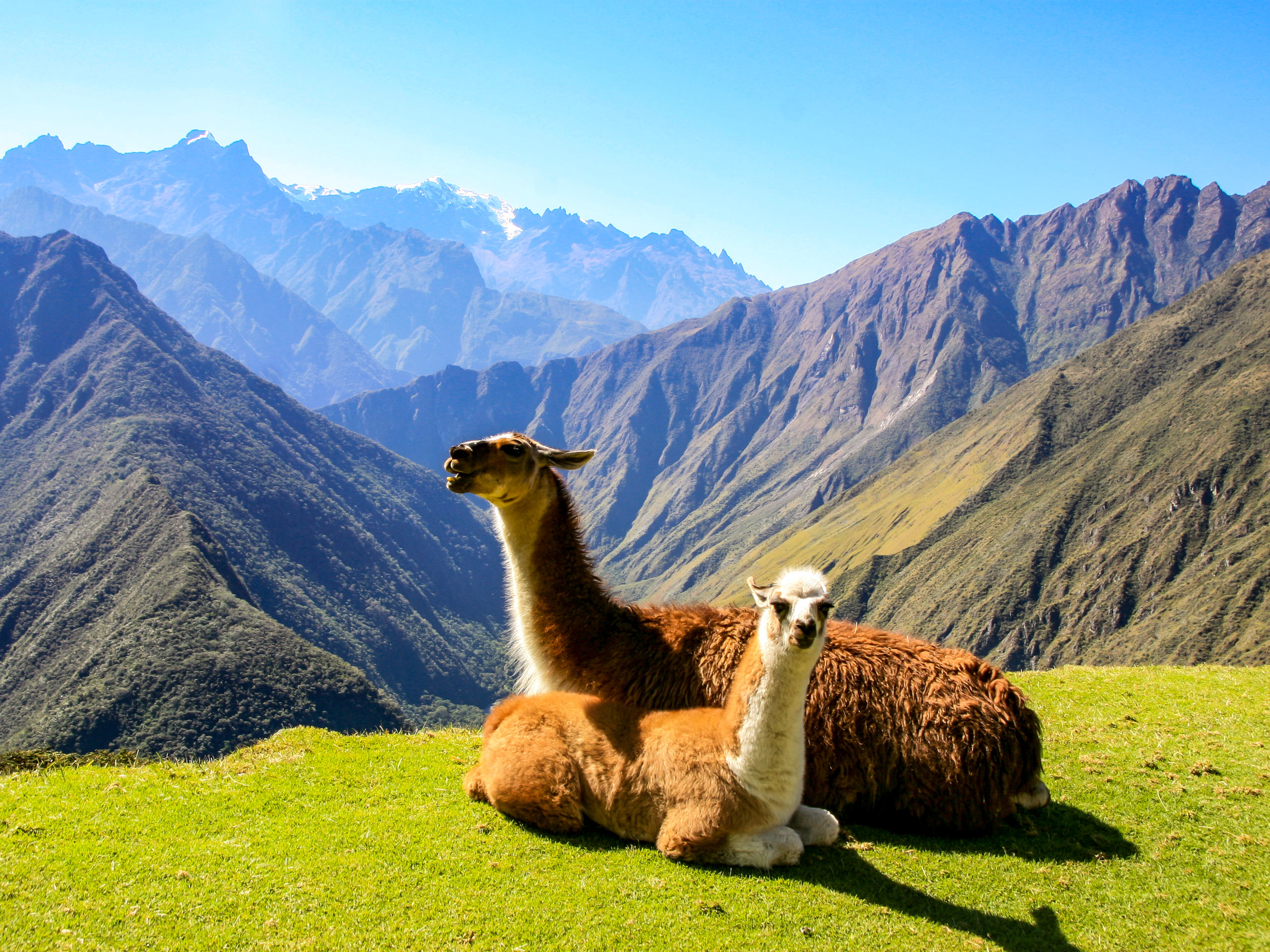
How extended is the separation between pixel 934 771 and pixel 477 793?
475 centimetres

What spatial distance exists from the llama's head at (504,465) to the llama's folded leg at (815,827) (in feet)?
13.7

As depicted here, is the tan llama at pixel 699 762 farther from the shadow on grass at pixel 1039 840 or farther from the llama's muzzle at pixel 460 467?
the llama's muzzle at pixel 460 467

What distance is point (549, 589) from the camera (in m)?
8.87

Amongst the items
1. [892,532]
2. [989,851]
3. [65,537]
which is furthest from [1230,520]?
[65,537]

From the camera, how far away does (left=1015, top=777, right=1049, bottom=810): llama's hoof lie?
7.88m

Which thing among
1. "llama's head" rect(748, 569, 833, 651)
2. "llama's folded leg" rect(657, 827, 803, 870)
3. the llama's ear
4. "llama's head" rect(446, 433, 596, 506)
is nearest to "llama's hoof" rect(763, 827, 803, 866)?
"llama's folded leg" rect(657, 827, 803, 870)

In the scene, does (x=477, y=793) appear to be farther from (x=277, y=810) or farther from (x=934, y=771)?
(x=934, y=771)

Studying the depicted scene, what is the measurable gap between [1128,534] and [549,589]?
169380 mm

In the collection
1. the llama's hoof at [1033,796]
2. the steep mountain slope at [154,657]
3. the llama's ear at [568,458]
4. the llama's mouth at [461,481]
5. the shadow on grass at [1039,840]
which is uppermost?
the llama's ear at [568,458]

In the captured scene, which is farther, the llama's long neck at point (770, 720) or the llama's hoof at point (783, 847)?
the llama's hoof at point (783, 847)

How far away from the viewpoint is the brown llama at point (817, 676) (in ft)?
25.0

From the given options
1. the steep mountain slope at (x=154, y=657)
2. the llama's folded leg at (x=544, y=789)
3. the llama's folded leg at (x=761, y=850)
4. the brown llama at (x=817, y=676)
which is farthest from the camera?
the steep mountain slope at (x=154, y=657)

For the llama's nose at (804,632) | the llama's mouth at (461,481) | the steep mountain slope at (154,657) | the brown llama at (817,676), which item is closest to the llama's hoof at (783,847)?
the brown llama at (817,676)

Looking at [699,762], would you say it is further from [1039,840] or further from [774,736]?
[1039,840]
